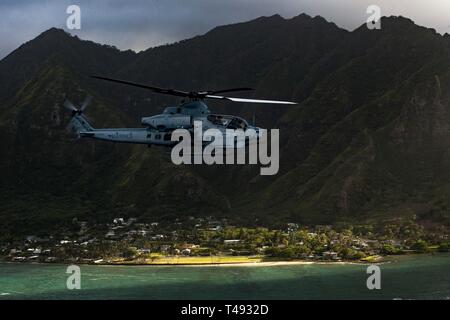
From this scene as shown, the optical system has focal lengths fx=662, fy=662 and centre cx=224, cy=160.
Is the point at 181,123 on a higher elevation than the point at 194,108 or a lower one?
lower

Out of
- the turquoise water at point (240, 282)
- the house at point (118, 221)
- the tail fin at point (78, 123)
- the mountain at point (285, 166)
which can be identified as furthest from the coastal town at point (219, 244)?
the tail fin at point (78, 123)

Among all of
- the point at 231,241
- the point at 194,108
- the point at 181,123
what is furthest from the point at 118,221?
the point at 194,108

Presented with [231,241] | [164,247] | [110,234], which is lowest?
[164,247]

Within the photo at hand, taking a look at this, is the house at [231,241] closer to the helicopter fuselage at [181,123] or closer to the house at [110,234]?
the house at [110,234]

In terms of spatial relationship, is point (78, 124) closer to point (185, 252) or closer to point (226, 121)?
point (226, 121)

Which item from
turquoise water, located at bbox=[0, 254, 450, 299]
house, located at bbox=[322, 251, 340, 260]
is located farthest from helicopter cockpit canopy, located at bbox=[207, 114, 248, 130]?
house, located at bbox=[322, 251, 340, 260]
